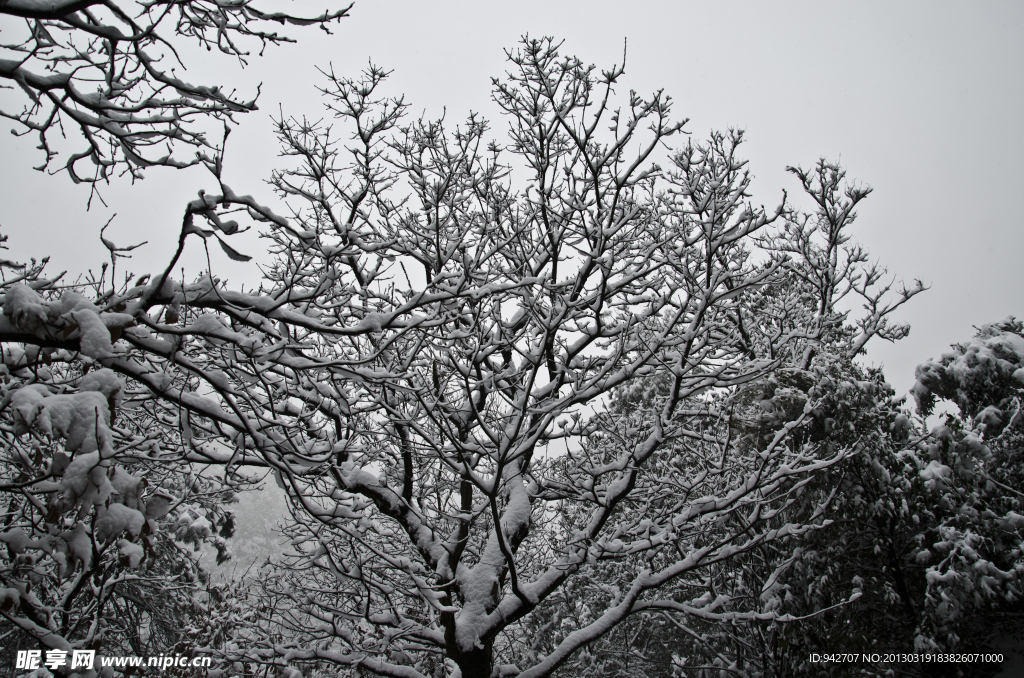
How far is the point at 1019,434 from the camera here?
23.8 ft

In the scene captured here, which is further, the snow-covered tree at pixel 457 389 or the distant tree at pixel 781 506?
the distant tree at pixel 781 506

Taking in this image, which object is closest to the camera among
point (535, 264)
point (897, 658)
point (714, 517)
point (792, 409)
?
point (714, 517)

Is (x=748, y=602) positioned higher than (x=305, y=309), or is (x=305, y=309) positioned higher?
(x=305, y=309)

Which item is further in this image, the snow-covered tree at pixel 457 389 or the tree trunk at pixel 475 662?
the tree trunk at pixel 475 662

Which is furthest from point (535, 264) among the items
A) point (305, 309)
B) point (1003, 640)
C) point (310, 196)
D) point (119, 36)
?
point (1003, 640)

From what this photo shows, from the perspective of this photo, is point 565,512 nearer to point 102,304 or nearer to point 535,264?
point 535,264

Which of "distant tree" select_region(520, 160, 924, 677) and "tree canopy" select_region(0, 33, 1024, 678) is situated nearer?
"tree canopy" select_region(0, 33, 1024, 678)

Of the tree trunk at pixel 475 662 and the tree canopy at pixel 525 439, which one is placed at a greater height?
the tree canopy at pixel 525 439

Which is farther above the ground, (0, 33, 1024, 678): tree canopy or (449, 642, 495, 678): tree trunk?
(0, 33, 1024, 678): tree canopy

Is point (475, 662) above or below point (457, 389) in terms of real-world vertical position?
below

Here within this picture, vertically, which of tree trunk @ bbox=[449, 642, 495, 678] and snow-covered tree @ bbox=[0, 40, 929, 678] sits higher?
snow-covered tree @ bbox=[0, 40, 929, 678]

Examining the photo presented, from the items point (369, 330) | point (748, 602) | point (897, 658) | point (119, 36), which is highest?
point (119, 36)

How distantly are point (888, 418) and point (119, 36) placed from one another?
27.8 feet

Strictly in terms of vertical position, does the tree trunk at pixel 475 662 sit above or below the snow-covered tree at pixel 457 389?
below
